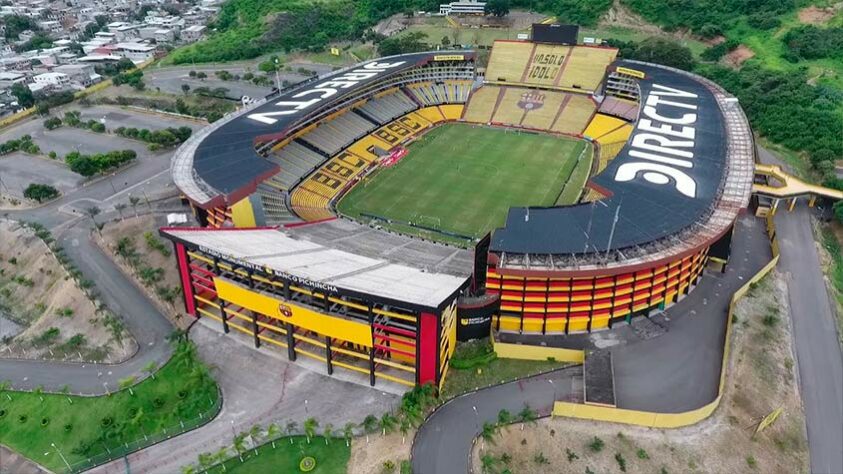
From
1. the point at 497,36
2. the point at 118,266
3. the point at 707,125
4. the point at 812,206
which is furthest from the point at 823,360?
the point at 497,36

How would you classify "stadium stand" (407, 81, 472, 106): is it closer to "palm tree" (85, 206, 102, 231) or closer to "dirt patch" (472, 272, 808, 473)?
"palm tree" (85, 206, 102, 231)

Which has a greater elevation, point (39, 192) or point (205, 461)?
point (39, 192)

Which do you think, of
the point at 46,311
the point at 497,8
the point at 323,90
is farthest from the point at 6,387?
the point at 497,8

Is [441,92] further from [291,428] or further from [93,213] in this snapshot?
[291,428]

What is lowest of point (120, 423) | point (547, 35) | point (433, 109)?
point (120, 423)

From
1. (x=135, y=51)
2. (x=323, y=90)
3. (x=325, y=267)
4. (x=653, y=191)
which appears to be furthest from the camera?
(x=135, y=51)

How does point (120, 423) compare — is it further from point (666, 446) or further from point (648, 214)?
point (648, 214)

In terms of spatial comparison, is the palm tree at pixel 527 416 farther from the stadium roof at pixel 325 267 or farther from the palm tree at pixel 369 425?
the palm tree at pixel 369 425

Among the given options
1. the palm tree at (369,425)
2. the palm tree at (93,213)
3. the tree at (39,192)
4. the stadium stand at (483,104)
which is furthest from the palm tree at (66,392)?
the stadium stand at (483,104)
